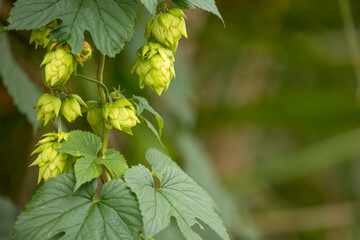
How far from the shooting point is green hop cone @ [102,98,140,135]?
660 millimetres

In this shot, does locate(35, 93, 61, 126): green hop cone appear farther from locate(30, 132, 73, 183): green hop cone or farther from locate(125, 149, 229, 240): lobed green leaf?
locate(125, 149, 229, 240): lobed green leaf

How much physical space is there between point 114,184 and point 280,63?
246cm

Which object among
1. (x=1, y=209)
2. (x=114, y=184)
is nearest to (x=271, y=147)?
(x=1, y=209)

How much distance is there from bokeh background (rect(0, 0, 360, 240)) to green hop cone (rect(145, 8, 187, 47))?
849 millimetres

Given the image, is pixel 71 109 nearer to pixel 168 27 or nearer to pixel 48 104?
pixel 48 104

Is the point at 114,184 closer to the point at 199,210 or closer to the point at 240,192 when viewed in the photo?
the point at 199,210

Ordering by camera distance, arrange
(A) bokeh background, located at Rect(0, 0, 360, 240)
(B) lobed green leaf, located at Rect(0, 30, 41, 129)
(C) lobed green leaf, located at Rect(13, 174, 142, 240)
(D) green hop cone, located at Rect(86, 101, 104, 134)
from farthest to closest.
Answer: (A) bokeh background, located at Rect(0, 0, 360, 240) → (B) lobed green leaf, located at Rect(0, 30, 41, 129) → (D) green hop cone, located at Rect(86, 101, 104, 134) → (C) lobed green leaf, located at Rect(13, 174, 142, 240)

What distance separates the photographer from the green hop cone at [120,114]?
0.66 meters

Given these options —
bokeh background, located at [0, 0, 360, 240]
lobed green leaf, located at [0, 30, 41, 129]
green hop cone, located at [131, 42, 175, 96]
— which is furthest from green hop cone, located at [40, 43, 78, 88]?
bokeh background, located at [0, 0, 360, 240]

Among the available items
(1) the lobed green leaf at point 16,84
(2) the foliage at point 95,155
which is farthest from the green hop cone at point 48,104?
(1) the lobed green leaf at point 16,84

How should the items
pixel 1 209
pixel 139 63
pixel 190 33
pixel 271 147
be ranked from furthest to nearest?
pixel 271 147 → pixel 190 33 → pixel 1 209 → pixel 139 63

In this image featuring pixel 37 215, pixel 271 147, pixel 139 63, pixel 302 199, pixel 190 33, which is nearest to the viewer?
pixel 37 215

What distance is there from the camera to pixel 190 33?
235cm

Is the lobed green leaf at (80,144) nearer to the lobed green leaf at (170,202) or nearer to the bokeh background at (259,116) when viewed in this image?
the lobed green leaf at (170,202)
